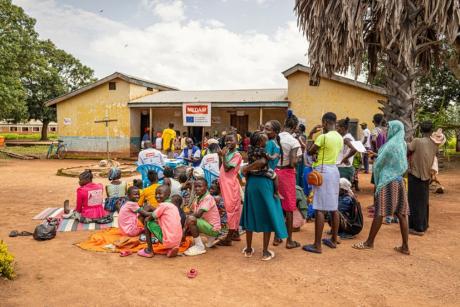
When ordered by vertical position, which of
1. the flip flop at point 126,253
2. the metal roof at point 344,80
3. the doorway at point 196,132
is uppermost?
the metal roof at point 344,80

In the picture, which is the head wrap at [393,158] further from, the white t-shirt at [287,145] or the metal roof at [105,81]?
the metal roof at [105,81]

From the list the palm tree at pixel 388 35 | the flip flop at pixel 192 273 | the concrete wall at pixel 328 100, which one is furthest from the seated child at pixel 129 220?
the concrete wall at pixel 328 100

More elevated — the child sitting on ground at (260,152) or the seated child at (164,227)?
the child sitting on ground at (260,152)

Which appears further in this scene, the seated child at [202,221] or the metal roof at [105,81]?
the metal roof at [105,81]

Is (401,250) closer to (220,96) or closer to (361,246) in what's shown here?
(361,246)

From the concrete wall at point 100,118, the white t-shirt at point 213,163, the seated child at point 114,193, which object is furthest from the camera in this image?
the concrete wall at point 100,118

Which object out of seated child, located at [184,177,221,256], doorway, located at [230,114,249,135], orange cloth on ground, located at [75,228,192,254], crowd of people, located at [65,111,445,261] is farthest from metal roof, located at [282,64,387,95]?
orange cloth on ground, located at [75,228,192,254]

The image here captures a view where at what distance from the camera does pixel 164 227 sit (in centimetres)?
468

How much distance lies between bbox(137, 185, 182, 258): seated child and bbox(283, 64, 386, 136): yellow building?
37.9 feet

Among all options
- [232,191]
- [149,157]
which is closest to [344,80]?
[149,157]

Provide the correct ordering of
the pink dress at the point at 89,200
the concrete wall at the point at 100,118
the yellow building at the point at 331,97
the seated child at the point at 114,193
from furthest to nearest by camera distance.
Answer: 1. the concrete wall at the point at 100,118
2. the yellow building at the point at 331,97
3. the seated child at the point at 114,193
4. the pink dress at the point at 89,200

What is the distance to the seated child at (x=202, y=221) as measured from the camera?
482cm

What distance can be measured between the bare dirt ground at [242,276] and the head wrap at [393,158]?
3.32ft

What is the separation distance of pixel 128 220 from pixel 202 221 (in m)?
1.26
